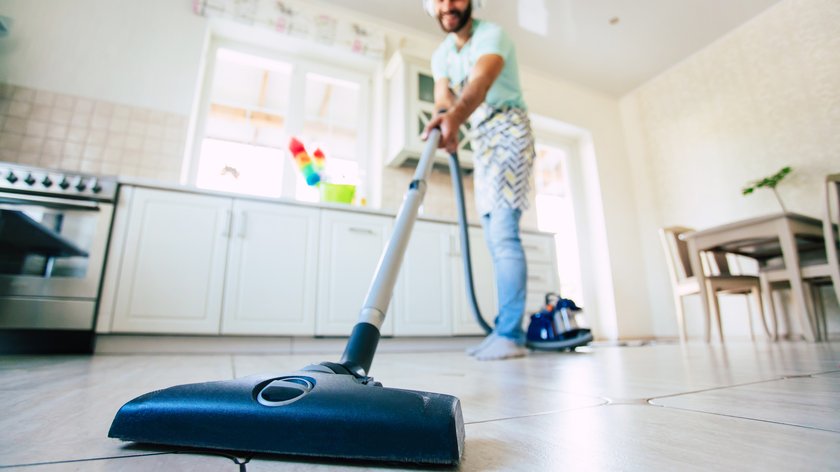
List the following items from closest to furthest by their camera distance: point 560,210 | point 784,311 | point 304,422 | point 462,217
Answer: point 304,422
point 462,217
point 784,311
point 560,210

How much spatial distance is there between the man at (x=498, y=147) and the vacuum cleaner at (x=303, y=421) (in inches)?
49.0

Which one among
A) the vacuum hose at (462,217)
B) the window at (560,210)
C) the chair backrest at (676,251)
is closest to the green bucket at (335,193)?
the vacuum hose at (462,217)

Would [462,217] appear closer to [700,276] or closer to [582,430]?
[582,430]

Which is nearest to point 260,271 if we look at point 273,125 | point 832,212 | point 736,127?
point 273,125

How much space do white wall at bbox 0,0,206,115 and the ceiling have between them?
1.37 m

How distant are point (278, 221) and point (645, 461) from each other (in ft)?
7.54

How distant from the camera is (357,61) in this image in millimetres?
3641

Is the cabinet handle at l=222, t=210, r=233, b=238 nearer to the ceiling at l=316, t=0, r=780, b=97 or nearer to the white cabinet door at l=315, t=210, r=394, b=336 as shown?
the white cabinet door at l=315, t=210, r=394, b=336

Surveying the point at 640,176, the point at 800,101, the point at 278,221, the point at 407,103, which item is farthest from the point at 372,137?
the point at 800,101

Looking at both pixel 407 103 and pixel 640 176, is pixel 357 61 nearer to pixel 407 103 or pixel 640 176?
pixel 407 103

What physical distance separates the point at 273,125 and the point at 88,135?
1.29 meters

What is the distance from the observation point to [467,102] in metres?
1.11

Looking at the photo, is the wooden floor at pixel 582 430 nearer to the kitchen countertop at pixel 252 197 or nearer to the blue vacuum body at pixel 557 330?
the blue vacuum body at pixel 557 330

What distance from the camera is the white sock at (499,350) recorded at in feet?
4.87
